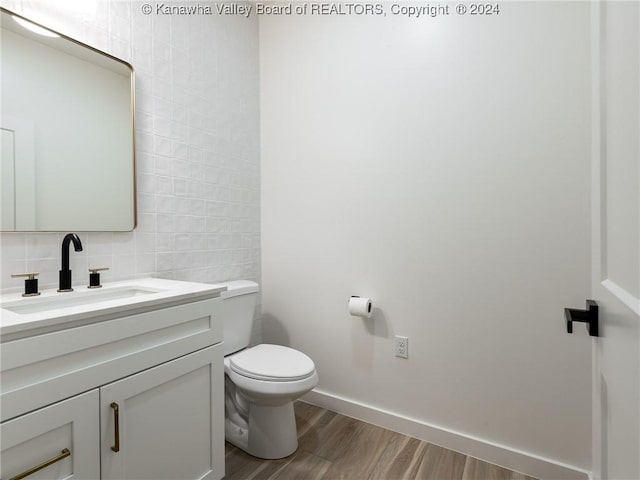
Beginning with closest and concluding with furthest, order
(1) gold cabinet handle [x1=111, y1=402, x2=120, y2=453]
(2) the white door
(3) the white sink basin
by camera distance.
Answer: (2) the white door, (1) gold cabinet handle [x1=111, y1=402, x2=120, y2=453], (3) the white sink basin

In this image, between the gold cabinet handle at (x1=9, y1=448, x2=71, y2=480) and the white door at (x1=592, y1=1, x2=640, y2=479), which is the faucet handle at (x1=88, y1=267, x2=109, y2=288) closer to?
the gold cabinet handle at (x1=9, y1=448, x2=71, y2=480)

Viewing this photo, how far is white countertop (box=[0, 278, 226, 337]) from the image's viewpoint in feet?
2.75

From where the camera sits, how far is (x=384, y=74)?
180 cm

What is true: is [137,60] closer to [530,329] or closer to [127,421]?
[127,421]

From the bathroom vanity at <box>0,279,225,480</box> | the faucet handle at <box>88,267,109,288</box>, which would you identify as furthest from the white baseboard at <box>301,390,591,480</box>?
the faucet handle at <box>88,267,109,288</box>

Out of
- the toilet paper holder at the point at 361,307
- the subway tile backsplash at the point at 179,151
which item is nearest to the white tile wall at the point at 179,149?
the subway tile backsplash at the point at 179,151

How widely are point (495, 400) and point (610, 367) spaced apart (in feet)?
3.71

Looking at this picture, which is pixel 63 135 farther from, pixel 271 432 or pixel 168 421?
pixel 271 432

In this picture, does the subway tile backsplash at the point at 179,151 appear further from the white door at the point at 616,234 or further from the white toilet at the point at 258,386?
the white door at the point at 616,234

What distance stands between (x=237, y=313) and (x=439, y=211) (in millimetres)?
1167

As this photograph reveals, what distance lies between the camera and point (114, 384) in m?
1.00

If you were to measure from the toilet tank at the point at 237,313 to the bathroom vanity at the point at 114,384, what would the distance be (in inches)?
15.4

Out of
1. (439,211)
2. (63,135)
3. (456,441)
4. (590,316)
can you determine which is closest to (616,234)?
(590,316)

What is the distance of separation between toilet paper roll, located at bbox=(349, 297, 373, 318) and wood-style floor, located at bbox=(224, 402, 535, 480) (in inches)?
24.6
